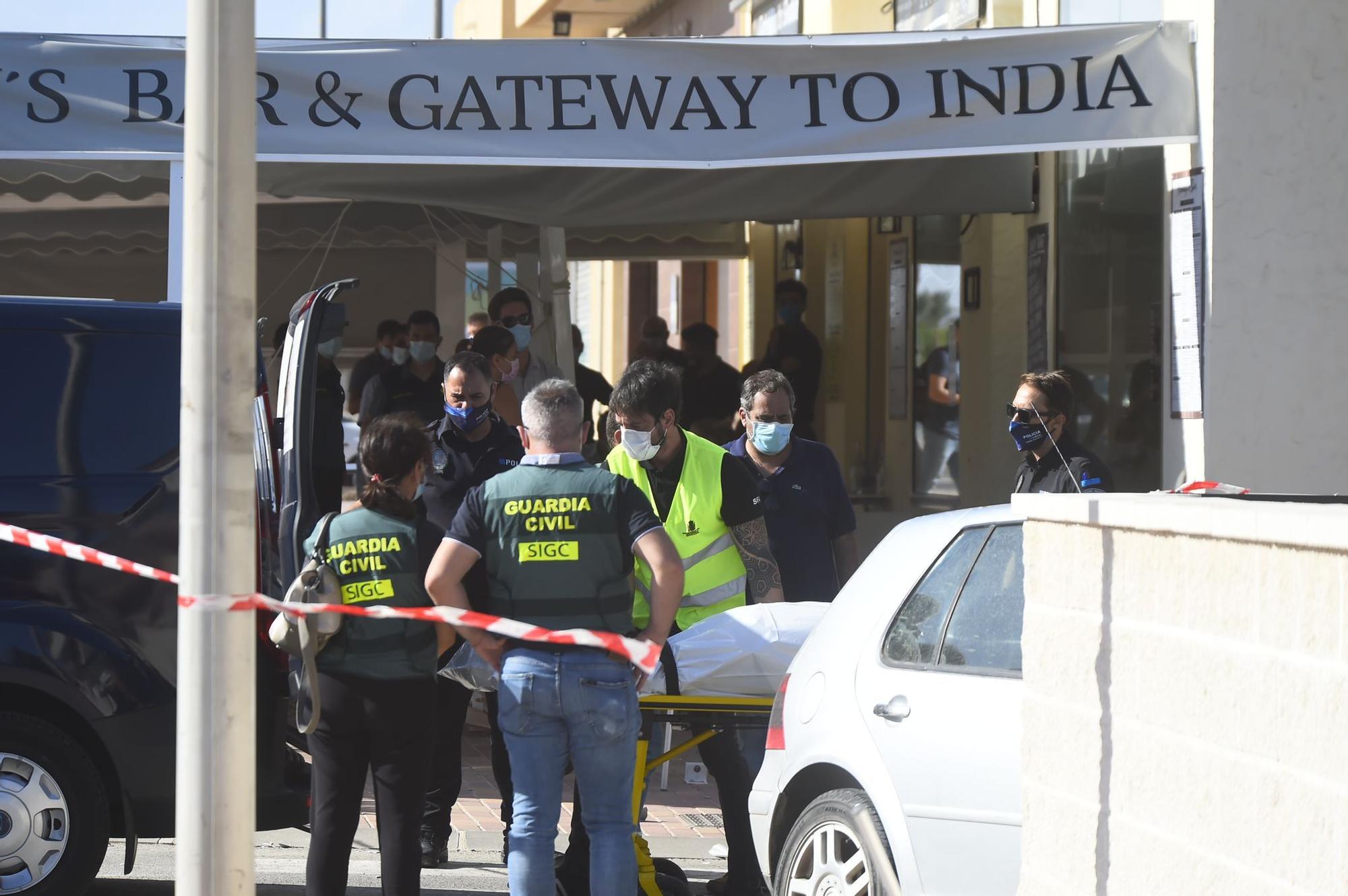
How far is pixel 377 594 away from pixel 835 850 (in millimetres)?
1446

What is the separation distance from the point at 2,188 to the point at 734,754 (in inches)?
271

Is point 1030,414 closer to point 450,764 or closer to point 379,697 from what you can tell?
point 450,764

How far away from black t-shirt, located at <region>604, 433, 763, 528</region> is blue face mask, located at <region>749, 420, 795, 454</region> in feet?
2.26

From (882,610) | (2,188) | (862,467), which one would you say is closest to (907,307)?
(862,467)

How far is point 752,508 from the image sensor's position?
6.00 m

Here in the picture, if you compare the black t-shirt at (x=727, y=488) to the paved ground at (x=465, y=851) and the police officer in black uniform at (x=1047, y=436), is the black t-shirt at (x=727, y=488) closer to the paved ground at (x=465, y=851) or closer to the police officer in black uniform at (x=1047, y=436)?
the police officer in black uniform at (x=1047, y=436)

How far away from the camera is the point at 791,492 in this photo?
6773 mm

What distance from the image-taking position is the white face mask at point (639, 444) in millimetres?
5859

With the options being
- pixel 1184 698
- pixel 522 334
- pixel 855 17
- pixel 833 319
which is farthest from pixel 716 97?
pixel 833 319

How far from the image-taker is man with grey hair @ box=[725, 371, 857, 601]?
22.1 feet

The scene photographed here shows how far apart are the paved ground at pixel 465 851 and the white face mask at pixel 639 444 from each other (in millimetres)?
1627

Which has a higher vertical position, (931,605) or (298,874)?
(931,605)

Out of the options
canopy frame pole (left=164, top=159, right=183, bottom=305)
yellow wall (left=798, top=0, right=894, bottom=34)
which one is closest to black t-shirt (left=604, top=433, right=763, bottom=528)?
canopy frame pole (left=164, top=159, right=183, bottom=305)

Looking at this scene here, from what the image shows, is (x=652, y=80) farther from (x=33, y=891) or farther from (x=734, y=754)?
(x=33, y=891)
